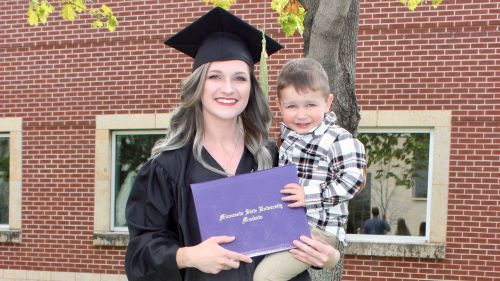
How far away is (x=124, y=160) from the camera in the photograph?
7535 mm

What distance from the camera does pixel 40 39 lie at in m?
7.62

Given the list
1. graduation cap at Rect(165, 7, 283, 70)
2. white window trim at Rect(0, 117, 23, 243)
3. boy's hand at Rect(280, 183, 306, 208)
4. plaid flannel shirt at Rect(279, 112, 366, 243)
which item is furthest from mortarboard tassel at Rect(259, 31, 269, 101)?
white window trim at Rect(0, 117, 23, 243)

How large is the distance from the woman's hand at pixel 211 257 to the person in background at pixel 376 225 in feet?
16.3

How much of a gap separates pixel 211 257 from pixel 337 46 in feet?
5.13

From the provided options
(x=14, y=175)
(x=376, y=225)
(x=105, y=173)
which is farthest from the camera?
(x=14, y=175)

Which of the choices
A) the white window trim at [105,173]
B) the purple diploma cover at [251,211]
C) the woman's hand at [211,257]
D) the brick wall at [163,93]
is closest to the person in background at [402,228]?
the brick wall at [163,93]

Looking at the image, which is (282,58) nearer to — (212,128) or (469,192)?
(469,192)

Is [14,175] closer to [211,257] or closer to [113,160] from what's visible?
[113,160]

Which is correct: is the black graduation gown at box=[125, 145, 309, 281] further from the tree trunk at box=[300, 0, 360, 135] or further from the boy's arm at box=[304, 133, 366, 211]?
the tree trunk at box=[300, 0, 360, 135]

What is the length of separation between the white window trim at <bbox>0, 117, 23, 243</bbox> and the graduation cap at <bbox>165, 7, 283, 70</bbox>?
20.0 ft

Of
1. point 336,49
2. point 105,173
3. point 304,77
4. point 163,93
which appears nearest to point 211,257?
point 304,77

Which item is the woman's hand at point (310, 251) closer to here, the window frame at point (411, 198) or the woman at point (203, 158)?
the woman at point (203, 158)

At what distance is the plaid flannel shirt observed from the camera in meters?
2.20

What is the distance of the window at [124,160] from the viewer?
7434 mm
